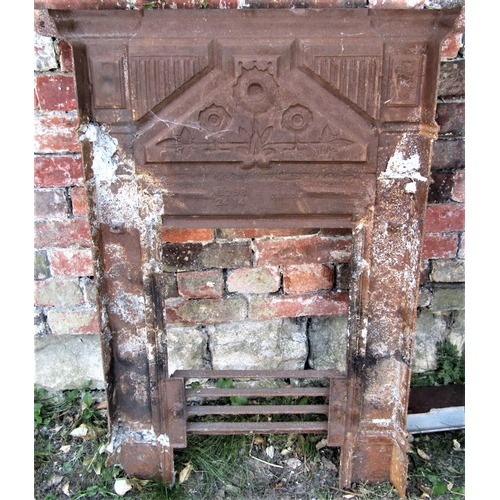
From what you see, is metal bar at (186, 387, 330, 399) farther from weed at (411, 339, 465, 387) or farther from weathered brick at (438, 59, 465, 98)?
weathered brick at (438, 59, 465, 98)

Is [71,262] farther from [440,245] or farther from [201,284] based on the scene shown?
[440,245]

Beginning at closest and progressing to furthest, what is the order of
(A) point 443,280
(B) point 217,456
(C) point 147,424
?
(C) point 147,424 < (B) point 217,456 < (A) point 443,280

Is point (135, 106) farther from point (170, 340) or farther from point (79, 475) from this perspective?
point (79, 475)

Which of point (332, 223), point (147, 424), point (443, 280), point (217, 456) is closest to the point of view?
point (332, 223)

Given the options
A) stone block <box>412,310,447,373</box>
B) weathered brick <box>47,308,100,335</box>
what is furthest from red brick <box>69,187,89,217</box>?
stone block <box>412,310,447,373</box>

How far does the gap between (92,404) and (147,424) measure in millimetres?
432

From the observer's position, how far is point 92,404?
2018mm

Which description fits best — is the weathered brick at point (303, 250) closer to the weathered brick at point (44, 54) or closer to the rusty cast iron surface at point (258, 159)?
the rusty cast iron surface at point (258, 159)

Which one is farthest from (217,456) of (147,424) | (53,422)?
(53,422)

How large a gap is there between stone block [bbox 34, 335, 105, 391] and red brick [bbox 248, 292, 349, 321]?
67 centimetres

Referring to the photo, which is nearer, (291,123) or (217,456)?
(291,123)

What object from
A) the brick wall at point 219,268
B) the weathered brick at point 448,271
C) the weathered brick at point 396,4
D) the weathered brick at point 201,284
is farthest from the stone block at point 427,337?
the weathered brick at point 396,4

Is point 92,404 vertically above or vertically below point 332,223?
below

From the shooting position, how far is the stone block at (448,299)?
195cm
